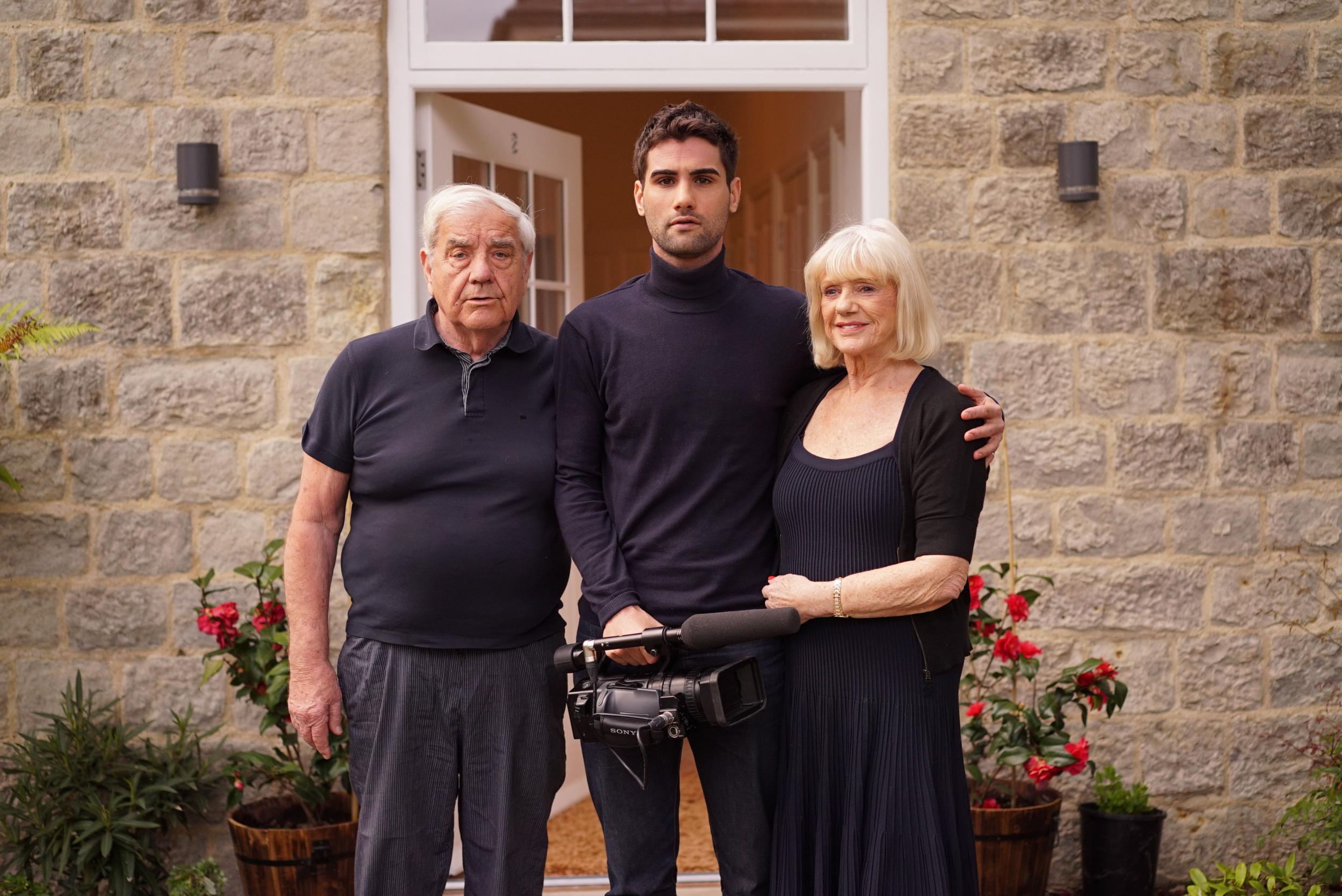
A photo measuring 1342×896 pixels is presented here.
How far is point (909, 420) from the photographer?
2131mm

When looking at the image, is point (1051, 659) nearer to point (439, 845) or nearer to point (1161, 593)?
point (1161, 593)

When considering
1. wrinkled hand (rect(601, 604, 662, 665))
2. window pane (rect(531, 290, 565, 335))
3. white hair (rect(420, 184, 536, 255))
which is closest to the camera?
wrinkled hand (rect(601, 604, 662, 665))

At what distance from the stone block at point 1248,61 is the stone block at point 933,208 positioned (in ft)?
2.59

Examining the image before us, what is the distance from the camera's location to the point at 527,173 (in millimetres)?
4027

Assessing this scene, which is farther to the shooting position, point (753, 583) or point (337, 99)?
point (337, 99)

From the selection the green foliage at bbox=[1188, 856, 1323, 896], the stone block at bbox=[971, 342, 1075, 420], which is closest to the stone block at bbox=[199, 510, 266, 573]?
the stone block at bbox=[971, 342, 1075, 420]

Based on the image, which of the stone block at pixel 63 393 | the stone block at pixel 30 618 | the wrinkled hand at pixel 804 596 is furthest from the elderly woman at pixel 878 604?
the stone block at pixel 30 618

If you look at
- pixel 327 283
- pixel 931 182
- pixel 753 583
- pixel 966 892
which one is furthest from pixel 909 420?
pixel 327 283

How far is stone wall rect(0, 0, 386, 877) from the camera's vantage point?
11.3 feet

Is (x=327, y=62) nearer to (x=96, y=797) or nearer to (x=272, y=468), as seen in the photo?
(x=272, y=468)

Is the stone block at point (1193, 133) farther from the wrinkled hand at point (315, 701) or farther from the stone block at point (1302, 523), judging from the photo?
the wrinkled hand at point (315, 701)

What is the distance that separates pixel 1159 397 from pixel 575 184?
204 centimetres

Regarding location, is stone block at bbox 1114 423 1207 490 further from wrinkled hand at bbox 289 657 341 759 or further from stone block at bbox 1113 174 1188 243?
wrinkled hand at bbox 289 657 341 759

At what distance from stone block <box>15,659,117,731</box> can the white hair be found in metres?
1.86
